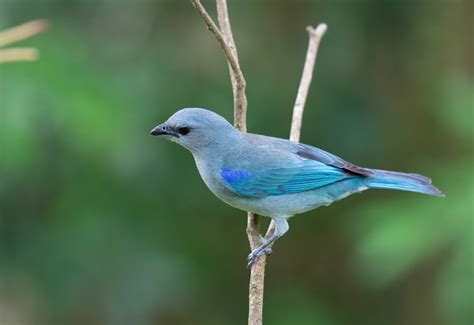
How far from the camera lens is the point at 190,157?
5.52 meters

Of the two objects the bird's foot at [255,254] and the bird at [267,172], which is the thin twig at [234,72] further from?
the bird's foot at [255,254]

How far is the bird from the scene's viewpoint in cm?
371

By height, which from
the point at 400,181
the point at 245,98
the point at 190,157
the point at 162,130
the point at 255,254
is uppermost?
the point at 245,98

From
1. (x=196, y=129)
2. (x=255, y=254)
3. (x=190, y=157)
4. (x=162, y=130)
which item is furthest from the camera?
(x=190, y=157)

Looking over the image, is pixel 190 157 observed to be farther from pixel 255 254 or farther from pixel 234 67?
pixel 234 67

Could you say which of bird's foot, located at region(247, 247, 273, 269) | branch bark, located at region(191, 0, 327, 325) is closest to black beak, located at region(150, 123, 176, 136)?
branch bark, located at region(191, 0, 327, 325)

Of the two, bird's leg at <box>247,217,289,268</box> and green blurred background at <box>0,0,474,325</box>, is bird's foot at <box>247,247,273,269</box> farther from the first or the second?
green blurred background at <box>0,0,474,325</box>

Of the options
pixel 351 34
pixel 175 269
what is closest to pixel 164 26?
pixel 351 34

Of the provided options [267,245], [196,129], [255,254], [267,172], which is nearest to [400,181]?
[267,172]

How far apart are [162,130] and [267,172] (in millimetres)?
681

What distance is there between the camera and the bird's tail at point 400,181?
3.82 meters

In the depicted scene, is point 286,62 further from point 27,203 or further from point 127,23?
point 27,203

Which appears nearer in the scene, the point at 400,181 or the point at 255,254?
the point at 255,254

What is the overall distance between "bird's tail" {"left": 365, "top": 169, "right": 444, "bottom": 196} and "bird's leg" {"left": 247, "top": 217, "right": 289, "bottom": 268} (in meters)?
0.56
